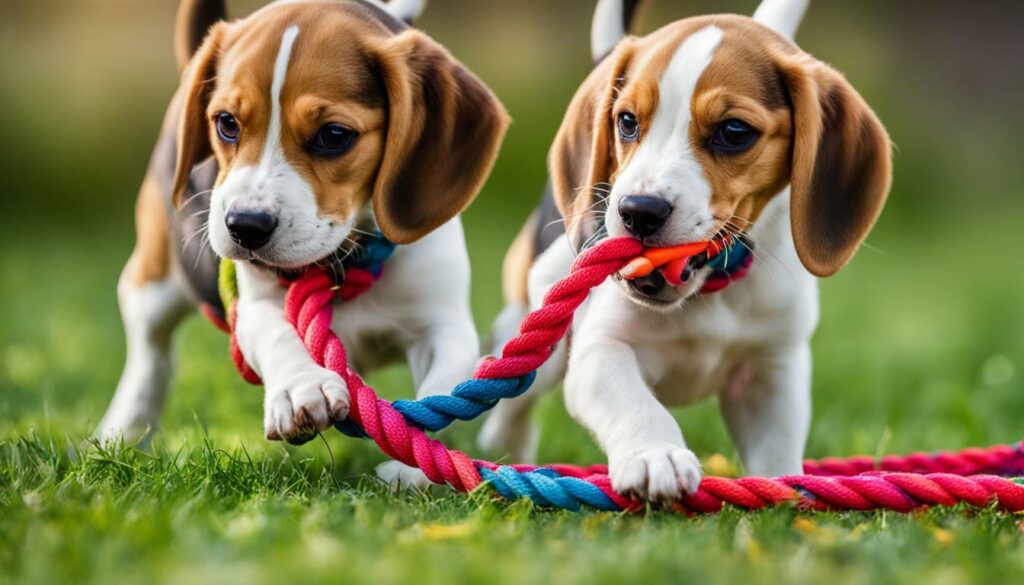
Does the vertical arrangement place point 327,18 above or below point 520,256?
above

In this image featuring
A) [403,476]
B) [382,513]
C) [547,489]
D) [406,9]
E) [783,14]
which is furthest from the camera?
[406,9]

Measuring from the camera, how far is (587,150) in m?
4.06

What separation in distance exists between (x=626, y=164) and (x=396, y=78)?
800mm

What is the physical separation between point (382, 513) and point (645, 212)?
41.0 inches

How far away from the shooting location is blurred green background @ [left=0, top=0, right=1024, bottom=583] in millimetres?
2746

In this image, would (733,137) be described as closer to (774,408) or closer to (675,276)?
(675,276)

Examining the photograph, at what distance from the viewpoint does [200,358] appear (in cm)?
655

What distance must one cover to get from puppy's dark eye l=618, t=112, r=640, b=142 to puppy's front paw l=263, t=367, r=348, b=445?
1089mm

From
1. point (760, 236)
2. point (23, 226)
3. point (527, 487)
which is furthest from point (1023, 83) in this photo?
point (527, 487)

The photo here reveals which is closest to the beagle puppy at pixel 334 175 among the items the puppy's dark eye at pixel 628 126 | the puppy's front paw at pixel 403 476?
the puppy's front paw at pixel 403 476

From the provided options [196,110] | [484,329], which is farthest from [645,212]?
[484,329]

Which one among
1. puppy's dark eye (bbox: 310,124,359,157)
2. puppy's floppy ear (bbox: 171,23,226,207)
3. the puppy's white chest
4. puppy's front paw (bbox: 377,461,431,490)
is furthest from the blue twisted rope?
puppy's floppy ear (bbox: 171,23,226,207)

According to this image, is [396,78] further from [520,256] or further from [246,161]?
[520,256]

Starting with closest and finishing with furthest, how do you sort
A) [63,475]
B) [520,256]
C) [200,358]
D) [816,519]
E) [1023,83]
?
[816,519], [63,475], [520,256], [200,358], [1023,83]
